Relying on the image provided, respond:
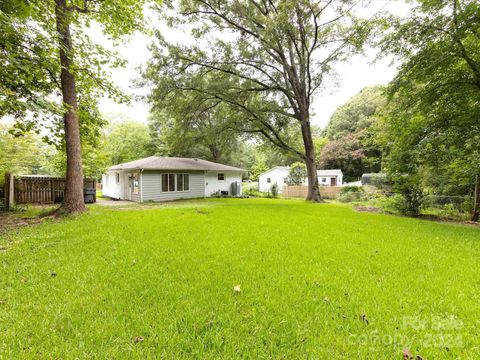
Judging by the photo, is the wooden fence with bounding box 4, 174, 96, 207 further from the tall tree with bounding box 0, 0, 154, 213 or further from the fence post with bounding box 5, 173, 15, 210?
the tall tree with bounding box 0, 0, 154, 213

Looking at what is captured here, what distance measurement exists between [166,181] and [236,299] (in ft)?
45.9

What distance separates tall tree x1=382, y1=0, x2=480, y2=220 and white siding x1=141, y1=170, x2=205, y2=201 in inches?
519

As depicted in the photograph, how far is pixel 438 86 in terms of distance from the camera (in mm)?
7598

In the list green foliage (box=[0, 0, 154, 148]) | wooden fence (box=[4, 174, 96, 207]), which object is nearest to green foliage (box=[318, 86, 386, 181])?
green foliage (box=[0, 0, 154, 148])

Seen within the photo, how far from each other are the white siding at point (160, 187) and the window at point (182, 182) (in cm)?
24

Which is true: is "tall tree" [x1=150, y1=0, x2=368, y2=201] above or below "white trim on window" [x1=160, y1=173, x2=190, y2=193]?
above

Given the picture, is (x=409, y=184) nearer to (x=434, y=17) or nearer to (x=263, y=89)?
(x=434, y=17)

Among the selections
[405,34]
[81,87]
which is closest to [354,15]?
[405,34]

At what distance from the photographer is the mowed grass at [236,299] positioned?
5.67 ft

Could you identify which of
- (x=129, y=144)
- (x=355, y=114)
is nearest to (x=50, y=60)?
(x=129, y=144)

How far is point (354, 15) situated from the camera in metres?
10.6

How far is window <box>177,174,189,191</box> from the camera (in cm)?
1609

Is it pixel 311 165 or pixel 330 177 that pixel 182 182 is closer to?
pixel 311 165

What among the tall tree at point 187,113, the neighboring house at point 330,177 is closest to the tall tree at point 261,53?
the tall tree at point 187,113
